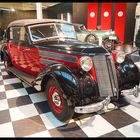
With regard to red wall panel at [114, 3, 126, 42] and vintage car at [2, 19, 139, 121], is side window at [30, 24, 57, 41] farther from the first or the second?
red wall panel at [114, 3, 126, 42]

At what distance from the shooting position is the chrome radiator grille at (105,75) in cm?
216

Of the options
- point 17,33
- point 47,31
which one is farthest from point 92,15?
point 47,31

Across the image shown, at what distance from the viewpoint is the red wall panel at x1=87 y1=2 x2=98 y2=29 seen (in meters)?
9.20

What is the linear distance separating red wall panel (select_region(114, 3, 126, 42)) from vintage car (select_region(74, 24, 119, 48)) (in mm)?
1185

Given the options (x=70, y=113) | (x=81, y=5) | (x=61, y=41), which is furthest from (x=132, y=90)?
(x=81, y=5)

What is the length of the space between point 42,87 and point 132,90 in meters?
1.30

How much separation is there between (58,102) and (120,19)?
7.55m

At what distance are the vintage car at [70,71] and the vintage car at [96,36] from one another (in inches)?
174

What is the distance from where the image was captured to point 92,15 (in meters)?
9.36

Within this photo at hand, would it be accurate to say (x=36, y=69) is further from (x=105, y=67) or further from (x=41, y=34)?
(x=105, y=67)

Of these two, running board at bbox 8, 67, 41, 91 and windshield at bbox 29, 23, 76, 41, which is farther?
windshield at bbox 29, 23, 76, 41

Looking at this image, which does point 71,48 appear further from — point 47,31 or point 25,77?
point 25,77

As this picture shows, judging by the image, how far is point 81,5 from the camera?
32.5ft

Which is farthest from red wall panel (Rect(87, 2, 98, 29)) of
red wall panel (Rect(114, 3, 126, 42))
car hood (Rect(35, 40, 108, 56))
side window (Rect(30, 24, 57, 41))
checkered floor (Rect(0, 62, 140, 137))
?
checkered floor (Rect(0, 62, 140, 137))
